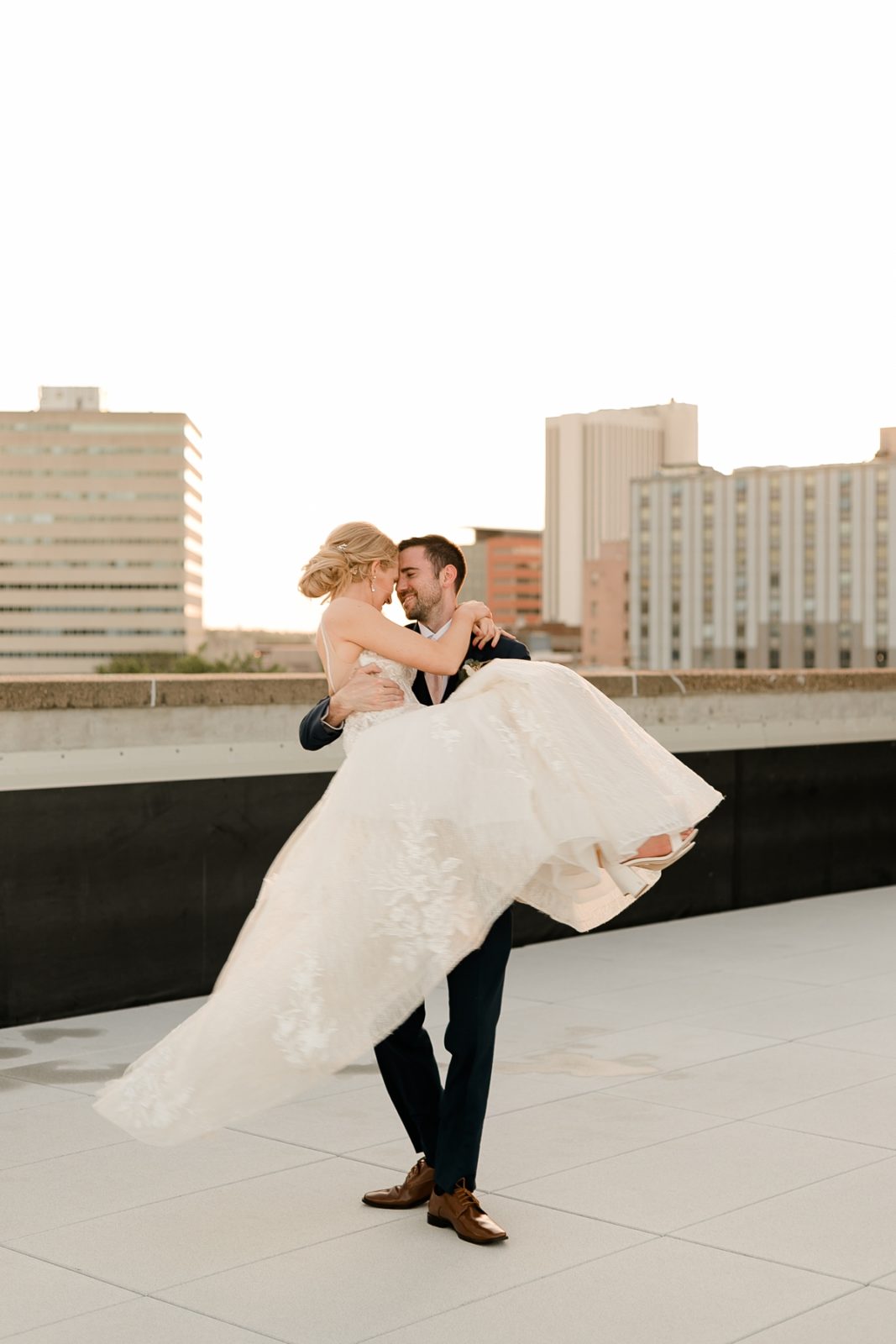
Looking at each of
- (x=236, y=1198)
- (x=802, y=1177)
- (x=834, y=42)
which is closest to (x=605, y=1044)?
(x=802, y=1177)

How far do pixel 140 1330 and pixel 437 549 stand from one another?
2205 mm

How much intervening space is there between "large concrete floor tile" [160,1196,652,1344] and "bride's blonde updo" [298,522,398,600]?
1.81m

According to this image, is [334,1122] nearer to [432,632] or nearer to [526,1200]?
[526,1200]

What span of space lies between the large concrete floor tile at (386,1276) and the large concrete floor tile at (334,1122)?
833mm

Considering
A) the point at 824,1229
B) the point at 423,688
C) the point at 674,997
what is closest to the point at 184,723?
the point at 674,997

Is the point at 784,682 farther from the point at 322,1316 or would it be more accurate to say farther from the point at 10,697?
the point at 322,1316

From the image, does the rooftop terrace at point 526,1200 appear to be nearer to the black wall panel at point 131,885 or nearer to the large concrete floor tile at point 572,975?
A: the black wall panel at point 131,885

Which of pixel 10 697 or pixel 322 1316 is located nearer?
pixel 322 1316

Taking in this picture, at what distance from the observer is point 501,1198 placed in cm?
473

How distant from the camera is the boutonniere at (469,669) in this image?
4660 mm

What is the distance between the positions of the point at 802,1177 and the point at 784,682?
6.93 meters

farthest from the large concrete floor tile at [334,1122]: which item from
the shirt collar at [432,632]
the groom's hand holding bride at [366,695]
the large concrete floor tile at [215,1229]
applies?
the shirt collar at [432,632]

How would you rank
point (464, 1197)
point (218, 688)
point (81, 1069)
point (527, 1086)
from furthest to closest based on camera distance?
point (218, 688) < point (81, 1069) < point (527, 1086) < point (464, 1197)

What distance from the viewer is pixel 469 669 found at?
466 centimetres
